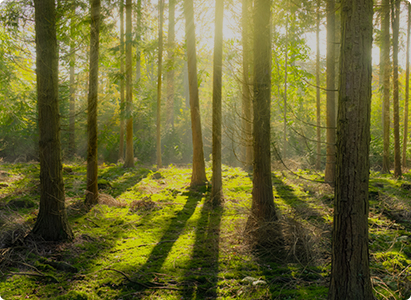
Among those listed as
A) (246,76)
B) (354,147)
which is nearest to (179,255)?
(354,147)

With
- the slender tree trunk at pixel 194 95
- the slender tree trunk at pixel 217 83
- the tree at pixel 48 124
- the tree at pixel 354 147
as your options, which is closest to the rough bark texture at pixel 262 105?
the slender tree trunk at pixel 217 83

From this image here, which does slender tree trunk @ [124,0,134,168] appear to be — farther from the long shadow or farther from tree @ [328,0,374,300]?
tree @ [328,0,374,300]

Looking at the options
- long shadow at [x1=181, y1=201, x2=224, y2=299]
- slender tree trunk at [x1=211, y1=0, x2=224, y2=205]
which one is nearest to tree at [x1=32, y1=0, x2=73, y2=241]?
long shadow at [x1=181, y1=201, x2=224, y2=299]

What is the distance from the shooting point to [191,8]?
8727 mm

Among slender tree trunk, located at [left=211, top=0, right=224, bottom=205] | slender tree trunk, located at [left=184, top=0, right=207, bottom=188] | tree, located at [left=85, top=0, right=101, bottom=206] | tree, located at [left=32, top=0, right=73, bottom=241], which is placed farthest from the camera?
slender tree trunk, located at [left=184, top=0, right=207, bottom=188]

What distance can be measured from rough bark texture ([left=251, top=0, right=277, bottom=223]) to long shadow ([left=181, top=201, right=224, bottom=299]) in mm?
1050

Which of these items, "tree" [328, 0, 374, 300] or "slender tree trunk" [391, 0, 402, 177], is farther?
"slender tree trunk" [391, 0, 402, 177]

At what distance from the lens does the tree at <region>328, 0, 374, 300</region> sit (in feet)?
9.41

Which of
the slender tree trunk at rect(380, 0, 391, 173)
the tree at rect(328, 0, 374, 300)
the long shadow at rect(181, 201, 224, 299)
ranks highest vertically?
the slender tree trunk at rect(380, 0, 391, 173)

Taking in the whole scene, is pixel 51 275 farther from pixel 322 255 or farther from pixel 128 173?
pixel 128 173

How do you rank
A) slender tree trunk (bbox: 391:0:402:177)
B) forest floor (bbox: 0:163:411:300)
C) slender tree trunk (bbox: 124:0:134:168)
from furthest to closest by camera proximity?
slender tree trunk (bbox: 391:0:402:177) < slender tree trunk (bbox: 124:0:134:168) < forest floor (bbox: 0:163:411:300)

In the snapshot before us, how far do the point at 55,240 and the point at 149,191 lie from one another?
14.6 feet

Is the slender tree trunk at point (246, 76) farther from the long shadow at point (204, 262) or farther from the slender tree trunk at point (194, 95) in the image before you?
the long shadow at point (204, 262)

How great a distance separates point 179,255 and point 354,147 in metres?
3.38
